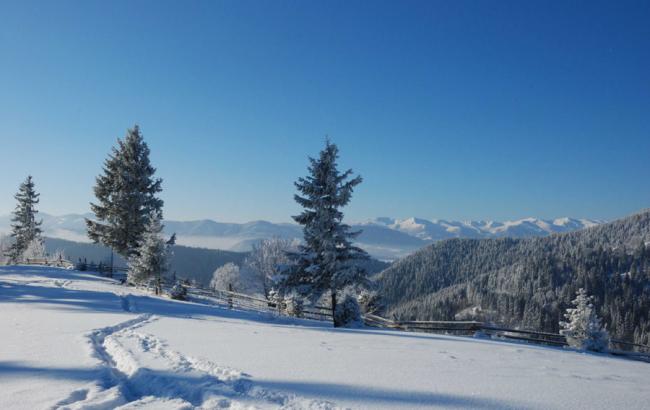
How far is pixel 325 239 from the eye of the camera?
21.3 m

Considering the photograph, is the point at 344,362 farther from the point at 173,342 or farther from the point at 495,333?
the point at 495,333

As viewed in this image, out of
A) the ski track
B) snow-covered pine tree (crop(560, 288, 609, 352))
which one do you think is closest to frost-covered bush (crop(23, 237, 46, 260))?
the ski track

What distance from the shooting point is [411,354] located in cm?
928

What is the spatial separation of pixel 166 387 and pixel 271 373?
1.80m

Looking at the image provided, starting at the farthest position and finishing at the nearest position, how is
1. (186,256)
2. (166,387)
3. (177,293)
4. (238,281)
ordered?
(186,256), (238,281), (177,293), (166,387)

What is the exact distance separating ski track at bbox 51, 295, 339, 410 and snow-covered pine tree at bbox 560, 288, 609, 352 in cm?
1749

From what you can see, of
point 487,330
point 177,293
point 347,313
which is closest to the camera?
point 487,330

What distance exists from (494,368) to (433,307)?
16258 centimetres

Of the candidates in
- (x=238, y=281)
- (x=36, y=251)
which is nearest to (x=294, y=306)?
(x=238, y=281)

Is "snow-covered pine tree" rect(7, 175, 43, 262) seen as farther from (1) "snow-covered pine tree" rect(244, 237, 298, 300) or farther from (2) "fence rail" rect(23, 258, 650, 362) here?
(1) "snow-covered pine tree" rect(244, 237, 298, 300)

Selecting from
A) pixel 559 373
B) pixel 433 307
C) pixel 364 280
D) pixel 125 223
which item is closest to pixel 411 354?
pixel 559 373

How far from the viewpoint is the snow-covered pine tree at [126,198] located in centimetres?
3247

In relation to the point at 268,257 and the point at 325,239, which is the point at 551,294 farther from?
the point at 325,239

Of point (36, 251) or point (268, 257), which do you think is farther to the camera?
point (36, 251)
